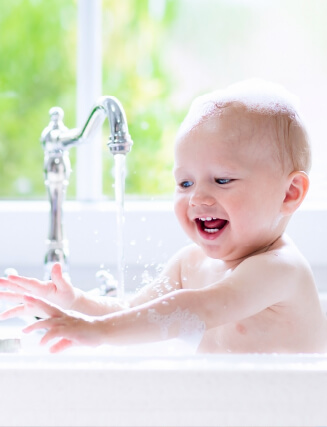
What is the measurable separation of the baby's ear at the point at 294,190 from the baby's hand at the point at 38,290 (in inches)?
14.1

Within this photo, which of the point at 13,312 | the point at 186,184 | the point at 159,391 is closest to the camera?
the point at 159,391

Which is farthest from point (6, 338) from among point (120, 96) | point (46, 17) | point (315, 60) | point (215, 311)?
point (46, 17)

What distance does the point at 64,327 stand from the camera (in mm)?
929

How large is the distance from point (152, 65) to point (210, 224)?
2.04 m

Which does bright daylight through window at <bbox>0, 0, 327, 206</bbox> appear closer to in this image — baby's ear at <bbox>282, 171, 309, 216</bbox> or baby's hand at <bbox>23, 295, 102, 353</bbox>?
baby's ear at <bbox>282, 171, 309, 216</bbox>

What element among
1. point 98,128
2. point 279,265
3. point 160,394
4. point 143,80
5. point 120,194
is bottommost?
point 160,394

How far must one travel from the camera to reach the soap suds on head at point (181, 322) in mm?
1008

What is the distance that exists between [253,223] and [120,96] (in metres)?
2.05

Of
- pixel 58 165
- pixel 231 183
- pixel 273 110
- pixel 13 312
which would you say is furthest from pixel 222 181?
pixel 58 165

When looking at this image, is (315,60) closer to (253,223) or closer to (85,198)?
(85,198)

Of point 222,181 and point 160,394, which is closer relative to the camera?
point 160,394

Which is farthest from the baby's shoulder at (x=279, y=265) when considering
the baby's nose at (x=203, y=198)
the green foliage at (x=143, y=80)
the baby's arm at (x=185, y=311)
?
the green foliage at (x=143, y=80)

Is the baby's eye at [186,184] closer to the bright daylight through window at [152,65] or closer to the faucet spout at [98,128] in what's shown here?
the faucet spout at [98,128]

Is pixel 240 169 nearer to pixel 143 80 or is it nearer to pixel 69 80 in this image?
pixel 143 80
